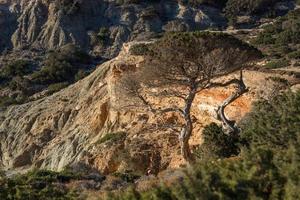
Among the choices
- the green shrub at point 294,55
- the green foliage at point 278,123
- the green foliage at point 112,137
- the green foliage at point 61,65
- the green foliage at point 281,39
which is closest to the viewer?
the green foliage at point 278,123

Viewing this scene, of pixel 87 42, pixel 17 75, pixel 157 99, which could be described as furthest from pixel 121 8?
pixel 157 99

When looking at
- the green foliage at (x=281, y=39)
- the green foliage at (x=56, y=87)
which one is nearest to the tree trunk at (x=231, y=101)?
the green foliage at (x=281, y=39)

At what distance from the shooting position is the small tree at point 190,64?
26.7 metres

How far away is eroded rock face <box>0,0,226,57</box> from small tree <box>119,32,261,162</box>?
143 feet

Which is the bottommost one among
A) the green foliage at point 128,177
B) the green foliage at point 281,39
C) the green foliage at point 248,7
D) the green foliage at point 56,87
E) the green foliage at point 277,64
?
the green foliage at point 56,87

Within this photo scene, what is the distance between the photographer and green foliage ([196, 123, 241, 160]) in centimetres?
2498

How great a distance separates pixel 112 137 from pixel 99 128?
14.6 ft

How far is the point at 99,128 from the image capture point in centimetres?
3984

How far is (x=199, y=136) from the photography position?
3142cm

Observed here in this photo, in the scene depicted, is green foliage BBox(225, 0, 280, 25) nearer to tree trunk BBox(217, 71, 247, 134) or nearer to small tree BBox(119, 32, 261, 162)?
tree trunk BBox(217, 71, 247, 134)

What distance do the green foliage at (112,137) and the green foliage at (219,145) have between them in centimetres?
923

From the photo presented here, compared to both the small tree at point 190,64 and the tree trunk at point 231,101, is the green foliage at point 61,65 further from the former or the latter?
the tree trunk at point 231,101

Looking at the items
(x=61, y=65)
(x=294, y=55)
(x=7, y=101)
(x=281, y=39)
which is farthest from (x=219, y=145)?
(x=61, y=65)

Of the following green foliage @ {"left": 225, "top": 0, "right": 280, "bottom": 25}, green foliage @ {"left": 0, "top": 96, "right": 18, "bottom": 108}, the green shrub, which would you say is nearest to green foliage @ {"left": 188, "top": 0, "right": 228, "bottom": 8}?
green foliage @ {"left": 225, "top": 0, "right": 280, "bottom": 25}
